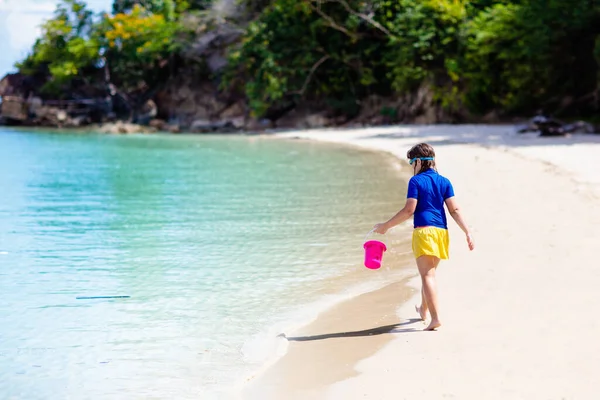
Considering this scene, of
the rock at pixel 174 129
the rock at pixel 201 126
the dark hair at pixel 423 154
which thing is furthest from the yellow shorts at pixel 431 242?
the rock at pixel 174 129

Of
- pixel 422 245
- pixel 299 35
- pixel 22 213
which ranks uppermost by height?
pixel 299 35

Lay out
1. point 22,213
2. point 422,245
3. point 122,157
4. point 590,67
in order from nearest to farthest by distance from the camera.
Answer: point 422,245, point 22,213, point 122,157, point 590,67

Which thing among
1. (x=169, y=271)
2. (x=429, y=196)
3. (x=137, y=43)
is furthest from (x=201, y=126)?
(x=429, y=196)

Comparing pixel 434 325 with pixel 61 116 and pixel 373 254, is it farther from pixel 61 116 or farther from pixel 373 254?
pixel 61 116

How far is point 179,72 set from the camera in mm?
44469

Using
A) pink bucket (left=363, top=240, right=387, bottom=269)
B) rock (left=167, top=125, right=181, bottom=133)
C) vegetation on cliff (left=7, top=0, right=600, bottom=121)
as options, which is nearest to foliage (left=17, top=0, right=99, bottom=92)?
vegetation on cliff (left=7, top=0, right=600, bottom=121)

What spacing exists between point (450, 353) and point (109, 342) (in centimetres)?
233

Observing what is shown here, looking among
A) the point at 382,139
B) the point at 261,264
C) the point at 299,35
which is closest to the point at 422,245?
the point at 261,264

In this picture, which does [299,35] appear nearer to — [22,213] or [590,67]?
[590,67]

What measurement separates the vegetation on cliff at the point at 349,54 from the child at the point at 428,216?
18.4 m

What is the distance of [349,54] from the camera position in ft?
115

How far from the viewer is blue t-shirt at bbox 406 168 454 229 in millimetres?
4844

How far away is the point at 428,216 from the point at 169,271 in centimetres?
322

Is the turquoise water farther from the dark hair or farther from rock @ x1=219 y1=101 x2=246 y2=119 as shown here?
rock @ x1=219 y1=101 x2=246 y2=119
